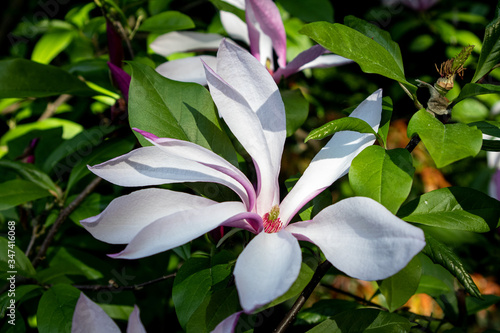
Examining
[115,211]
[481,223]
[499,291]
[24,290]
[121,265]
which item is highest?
[115,211]

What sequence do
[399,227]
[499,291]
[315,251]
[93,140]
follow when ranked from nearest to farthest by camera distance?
[399,227] < [315,251] < [93,140] < [499,291]

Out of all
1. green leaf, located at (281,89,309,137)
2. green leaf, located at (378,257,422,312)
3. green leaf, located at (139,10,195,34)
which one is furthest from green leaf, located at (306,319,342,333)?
green leaf, located at (139,10,195,34)

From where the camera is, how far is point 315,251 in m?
0.66

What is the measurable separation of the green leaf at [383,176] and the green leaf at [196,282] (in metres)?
0.23

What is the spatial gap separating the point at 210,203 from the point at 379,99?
11.3 inches

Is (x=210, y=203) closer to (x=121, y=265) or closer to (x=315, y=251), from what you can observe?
(x=315, y=251)

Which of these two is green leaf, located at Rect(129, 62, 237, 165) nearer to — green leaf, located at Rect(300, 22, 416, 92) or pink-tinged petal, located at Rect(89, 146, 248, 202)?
pink-tinged petal, located at Rect(89, 146, 248, 202)

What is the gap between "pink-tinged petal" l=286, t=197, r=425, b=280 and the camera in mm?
431

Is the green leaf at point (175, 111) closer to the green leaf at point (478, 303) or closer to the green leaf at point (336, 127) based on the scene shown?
the green leaf at point (336, 127)

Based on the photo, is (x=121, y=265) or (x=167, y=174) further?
(x=121, y=265)

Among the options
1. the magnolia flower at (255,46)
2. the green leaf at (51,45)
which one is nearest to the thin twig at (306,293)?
the magnolia flower at (255,46)

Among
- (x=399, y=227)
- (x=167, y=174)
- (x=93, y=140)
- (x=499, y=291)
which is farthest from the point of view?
(x=499, y=291)

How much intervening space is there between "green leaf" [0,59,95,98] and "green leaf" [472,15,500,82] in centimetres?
77

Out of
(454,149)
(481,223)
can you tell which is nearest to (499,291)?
(481,223)
